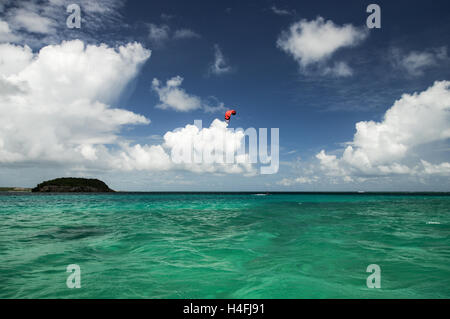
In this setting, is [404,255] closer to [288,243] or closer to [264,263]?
[288,243]

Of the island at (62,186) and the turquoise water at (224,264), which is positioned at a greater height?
the turquoise water at (224,264)

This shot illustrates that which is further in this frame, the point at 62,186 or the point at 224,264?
the point at 62,186

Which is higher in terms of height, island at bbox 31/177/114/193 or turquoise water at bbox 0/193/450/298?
turquoise water at bbox 0/193/450/298

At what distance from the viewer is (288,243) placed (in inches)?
608

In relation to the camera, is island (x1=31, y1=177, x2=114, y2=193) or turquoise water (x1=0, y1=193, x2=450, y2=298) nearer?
turquoise water (x1=0, y1=193, x2=450, y2=298)

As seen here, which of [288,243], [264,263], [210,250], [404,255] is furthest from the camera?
[288,243]

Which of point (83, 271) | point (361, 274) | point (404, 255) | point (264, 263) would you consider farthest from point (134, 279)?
point (404, 255)

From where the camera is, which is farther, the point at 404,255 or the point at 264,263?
the point at 404,255

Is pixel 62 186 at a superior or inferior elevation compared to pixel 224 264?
inferior

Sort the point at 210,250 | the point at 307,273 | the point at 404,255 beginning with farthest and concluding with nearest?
the point at 210,250
the point at 404,255
the point at 307,273

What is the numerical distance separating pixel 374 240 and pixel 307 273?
923 centimetres

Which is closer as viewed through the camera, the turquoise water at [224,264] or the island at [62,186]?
the turquoise water at [224,264]
